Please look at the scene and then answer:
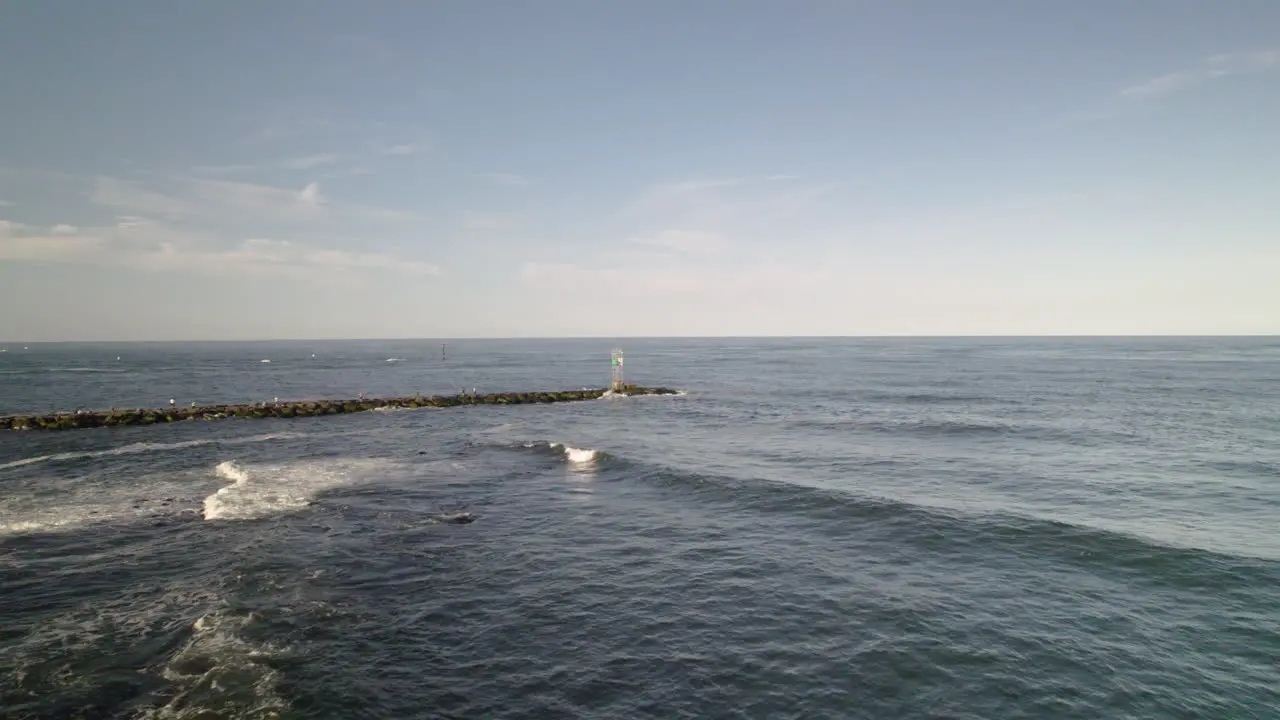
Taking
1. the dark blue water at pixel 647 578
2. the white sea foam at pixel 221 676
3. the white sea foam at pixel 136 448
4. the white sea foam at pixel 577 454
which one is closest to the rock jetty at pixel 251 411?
the dark blue water at pixel 647 578

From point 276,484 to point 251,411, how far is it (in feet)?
137

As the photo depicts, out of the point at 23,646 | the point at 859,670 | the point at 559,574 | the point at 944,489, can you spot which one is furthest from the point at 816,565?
the point at 23,646

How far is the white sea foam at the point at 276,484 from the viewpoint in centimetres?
3394

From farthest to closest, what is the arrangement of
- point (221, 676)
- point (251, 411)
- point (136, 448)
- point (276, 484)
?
point (251, 411)
point (136, 448)
point (276, 484)
point (221, 676)

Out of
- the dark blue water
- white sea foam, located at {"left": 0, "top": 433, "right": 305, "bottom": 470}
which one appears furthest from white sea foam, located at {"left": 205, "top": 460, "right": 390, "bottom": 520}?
white sea foam, located at {"left": 0, "top": 433, "right": 305, "bottom": 470}

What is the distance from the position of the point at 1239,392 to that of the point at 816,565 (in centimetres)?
9474

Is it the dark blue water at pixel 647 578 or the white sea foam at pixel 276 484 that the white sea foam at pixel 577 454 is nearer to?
the dark blue water at pixel 647 578

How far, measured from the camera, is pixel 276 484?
132 ft

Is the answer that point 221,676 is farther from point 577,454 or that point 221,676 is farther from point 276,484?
point 577,454

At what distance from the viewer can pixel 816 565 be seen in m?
26.5

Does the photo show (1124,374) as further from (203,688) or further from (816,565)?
(203,688)

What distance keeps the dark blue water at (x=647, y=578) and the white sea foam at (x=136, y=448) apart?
2.00 ft

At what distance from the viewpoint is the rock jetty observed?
6538 cm

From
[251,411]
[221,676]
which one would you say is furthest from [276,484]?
[251,411]
